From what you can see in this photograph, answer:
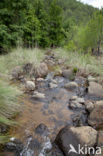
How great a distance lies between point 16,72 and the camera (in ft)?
12.7

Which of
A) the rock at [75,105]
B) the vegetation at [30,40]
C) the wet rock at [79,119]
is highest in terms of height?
the vegetation at [30,40]

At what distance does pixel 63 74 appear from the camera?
4.45 m

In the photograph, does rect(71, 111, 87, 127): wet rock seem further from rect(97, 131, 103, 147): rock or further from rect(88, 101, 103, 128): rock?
rect(97, 131, 103, 147): rock

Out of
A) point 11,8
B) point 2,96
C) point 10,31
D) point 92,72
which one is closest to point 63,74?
point 92,72

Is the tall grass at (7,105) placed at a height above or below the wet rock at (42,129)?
above

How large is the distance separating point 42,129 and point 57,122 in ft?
1.20

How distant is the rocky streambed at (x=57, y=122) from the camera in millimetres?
1450

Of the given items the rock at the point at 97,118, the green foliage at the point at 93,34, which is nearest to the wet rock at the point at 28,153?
the rock at the point at 97,118

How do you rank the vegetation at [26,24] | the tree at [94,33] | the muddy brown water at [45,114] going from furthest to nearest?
the tree at [94,33] → the vegetation at [26,24] → the muddy brown water at [45,114]

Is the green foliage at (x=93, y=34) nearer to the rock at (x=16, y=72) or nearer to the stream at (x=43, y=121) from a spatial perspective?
the stream at (x=43, y=121)

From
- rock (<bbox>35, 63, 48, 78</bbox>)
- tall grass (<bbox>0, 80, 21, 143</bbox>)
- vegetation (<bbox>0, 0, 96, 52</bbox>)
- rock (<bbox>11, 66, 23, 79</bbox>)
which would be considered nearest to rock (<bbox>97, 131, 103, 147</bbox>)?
tall grass (<bbox>0, 80, 21, 143</bbox>)

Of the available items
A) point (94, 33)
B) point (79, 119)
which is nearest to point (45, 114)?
point (79, 119)

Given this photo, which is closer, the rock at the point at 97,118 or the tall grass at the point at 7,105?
the tall grass at the point at 7,105

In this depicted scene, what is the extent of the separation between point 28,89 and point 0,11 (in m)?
4.63
